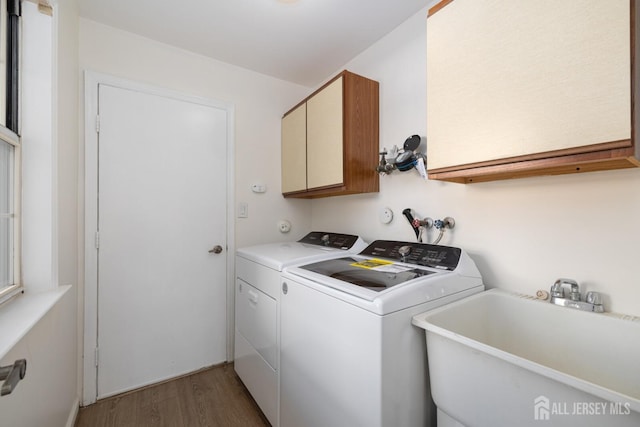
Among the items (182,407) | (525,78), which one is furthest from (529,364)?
(182,407)

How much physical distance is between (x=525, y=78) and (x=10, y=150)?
6.66 ft

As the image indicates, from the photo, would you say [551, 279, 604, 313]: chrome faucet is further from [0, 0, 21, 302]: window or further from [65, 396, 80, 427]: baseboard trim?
[65, 396, 80, 427]: baseboard trim

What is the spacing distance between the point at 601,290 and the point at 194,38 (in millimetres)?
2654

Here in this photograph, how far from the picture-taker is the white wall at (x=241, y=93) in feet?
5.90

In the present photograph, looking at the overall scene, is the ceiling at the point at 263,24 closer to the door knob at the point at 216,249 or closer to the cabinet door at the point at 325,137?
the cabinet door at the point at 325,137

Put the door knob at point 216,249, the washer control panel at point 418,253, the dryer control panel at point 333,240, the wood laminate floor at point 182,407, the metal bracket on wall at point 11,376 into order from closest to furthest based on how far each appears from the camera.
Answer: the metal bracket on wall at point 11,376, the washer control panel at point 418,253, the wood laminate floor at point 182,407, the dryer control panel at point 333,240, the door knob at point 216,249

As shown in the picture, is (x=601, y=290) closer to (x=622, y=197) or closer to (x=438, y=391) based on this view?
(x=622, y=197)

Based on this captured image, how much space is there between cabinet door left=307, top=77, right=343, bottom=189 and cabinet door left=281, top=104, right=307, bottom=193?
0.07 metres

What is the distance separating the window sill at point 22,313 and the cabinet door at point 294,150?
1552 millimetres

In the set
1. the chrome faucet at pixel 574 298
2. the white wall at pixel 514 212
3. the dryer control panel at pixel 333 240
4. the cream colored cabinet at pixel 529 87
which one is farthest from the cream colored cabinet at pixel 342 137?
the chrome faucet at pixel 574 298

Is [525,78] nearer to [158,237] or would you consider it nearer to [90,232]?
[158,237]

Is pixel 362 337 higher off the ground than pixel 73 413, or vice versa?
pixel 362 337

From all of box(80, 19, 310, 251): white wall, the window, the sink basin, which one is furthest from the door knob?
the sink basin

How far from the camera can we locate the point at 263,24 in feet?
5.77
